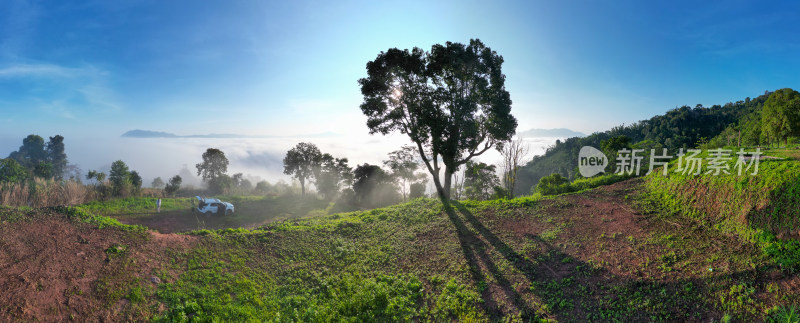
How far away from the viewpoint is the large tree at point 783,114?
75.7 feet

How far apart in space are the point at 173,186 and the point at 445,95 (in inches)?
1350

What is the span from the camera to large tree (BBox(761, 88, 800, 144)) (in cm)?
2308

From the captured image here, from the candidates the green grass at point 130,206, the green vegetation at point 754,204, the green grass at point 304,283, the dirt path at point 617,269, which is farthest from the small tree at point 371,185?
the green vegetation at point 754,204

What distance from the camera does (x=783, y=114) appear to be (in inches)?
923

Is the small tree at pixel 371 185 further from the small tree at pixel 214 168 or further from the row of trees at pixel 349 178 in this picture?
the small tree at pixel 214 168

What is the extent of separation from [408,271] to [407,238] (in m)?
2.62

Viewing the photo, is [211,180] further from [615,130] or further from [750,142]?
[615,130]

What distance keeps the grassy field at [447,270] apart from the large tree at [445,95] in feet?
16.5

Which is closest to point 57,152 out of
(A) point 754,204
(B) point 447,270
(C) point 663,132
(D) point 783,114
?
(B) point 447,270

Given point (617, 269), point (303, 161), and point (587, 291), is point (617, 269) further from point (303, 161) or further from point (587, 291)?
point (303, 161)

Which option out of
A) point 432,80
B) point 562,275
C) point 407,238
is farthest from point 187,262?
point 432,80

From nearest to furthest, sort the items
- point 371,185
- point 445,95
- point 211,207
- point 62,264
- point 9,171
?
1. point 62,264
2. point 445,95
3. point 211,207
4. point 9,171
5. point 371,185

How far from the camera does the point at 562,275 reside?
27.1 feet

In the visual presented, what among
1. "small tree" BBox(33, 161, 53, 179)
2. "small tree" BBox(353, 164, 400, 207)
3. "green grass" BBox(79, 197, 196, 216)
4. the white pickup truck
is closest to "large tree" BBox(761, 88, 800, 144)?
"small tree" BBox(353, 164, 400, 207)
